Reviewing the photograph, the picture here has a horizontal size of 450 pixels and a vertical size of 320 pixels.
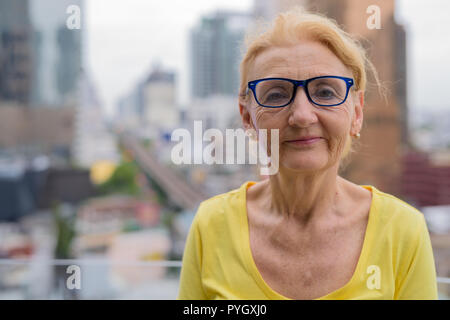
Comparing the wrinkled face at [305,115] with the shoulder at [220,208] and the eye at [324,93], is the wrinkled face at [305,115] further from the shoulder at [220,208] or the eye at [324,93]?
the shoulder at [220,208]

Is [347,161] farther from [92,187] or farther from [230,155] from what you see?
[92,187]

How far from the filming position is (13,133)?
23703 mm

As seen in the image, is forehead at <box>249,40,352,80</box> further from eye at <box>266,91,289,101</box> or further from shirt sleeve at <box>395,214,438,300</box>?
shirt sleeve at <box>395,214,438,300</box>

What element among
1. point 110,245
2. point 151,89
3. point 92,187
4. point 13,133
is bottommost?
point 110,245

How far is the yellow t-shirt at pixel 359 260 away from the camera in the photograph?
803mm

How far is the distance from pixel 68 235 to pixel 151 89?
1989 centimetres

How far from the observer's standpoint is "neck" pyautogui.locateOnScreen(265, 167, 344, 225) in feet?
2.85

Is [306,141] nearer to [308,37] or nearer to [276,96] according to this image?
[276,96]

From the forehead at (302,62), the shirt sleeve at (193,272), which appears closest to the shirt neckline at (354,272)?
the shirt sleeve at (193,272)

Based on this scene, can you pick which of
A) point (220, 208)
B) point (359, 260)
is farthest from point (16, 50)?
point (359, 260)

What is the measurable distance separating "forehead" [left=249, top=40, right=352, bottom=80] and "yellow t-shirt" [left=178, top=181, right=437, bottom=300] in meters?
0.32

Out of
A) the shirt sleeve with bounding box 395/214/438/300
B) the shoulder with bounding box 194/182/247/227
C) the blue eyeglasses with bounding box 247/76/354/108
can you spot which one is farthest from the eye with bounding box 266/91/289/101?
the shirt sleeve with bounding box 395/214/438/300

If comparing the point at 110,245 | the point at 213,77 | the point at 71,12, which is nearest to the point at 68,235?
the point at 110,245

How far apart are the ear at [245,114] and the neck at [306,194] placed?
0.13 m
